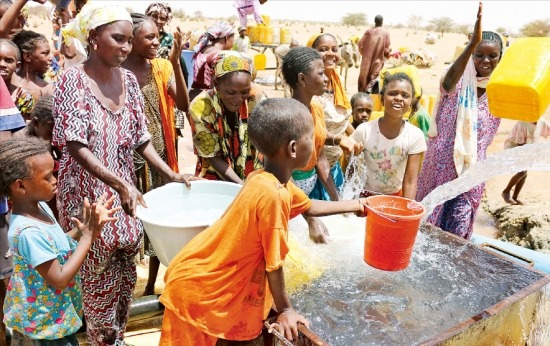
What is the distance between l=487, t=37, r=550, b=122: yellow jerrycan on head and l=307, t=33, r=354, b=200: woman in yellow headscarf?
169cm

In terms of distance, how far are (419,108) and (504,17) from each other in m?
70.5

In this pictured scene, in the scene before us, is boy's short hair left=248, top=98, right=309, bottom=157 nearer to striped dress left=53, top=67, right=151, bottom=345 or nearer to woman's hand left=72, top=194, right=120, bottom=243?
woman's hand left=72, top=194, right=120, bottom=243

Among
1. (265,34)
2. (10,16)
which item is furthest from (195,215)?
(265,34)

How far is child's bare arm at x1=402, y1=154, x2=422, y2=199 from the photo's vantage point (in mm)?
2982

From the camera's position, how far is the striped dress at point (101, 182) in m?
2.08

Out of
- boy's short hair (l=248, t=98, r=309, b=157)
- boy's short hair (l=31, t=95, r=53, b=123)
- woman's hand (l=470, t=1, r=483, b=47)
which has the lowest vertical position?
boy's short hair (l=31, t=95, r=53, b=123)

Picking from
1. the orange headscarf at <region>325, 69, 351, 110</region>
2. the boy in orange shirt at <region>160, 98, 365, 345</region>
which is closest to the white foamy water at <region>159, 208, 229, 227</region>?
the boy in orange shirt at <region>160, 98, 365, 345</region>

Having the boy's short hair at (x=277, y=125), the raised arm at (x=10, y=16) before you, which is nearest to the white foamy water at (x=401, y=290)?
A: the boy's short hair at (x=277, y=125)

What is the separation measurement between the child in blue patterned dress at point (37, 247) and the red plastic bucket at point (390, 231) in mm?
1065

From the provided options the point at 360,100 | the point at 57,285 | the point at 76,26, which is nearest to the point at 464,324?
the point at 57,285

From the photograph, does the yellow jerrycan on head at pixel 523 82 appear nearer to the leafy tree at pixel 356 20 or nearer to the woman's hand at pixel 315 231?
the woman's hand at pixel 315 231

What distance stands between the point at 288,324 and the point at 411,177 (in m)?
1.56

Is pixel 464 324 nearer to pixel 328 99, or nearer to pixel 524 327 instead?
pixel 524 327

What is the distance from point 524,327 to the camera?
217 cm
